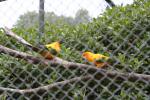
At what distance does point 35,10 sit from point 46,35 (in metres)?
0.21

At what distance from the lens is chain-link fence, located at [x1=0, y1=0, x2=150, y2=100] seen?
2.45 metres

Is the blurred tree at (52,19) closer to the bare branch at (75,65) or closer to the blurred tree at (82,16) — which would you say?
the blurred tree at (82,16)

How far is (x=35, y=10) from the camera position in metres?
3.18

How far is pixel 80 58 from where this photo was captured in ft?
9.07

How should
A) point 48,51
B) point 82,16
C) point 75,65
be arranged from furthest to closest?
point 82,16 → point 48,51 → point 75,65

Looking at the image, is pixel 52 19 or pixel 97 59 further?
pixel 52 19

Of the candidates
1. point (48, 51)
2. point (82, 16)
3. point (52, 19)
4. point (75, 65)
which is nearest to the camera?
point (75, 65)

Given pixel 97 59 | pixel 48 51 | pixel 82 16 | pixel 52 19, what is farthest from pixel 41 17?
pixel 97 59

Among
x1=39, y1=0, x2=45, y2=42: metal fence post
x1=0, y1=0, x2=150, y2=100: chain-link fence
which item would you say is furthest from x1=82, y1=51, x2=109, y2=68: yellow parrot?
x1=39, y1=0, x2=45, y2=42: metal fence post

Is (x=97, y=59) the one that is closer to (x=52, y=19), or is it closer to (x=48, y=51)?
(x=48, y=51)

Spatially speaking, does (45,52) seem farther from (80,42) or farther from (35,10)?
(35,10)

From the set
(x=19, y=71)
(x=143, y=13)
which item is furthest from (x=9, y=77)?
(x=143, y=13)

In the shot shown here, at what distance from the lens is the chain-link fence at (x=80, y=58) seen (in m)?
2.45

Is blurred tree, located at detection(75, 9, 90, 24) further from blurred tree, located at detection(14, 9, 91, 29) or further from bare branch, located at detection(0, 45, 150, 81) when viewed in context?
bare branch, located at detection(0, 45, 150, 81)
